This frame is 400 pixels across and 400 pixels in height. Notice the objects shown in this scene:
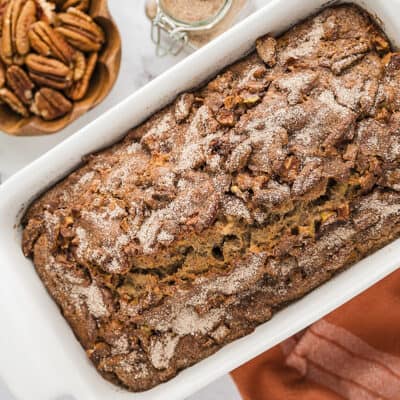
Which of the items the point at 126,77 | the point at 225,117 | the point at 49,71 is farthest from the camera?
the point at 126,77

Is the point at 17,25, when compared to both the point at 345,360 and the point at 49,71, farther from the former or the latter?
the point at 345,360

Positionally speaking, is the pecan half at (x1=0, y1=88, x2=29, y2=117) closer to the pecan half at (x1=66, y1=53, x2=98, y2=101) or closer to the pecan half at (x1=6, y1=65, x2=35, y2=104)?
the pecan half at (x1=6, y1=65, x2=35, y2=104)

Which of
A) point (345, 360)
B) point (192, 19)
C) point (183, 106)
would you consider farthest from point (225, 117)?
point (345, 360)

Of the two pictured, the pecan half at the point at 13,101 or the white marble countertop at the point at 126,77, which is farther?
the white marble countertop at the point at 126,77

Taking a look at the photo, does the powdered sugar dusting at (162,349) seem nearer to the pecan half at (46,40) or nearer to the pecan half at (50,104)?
the pecan half at (50,104)

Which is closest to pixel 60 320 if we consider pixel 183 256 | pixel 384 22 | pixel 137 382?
pixel 137 382

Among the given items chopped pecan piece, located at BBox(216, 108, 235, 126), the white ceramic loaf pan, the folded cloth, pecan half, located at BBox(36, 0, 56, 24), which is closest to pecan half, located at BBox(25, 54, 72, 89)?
pecan half, located at BBox(36, 0, 56, 24)

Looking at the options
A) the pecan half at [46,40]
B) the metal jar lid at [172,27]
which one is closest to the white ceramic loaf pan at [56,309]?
the metal jar lid at [172,27]
